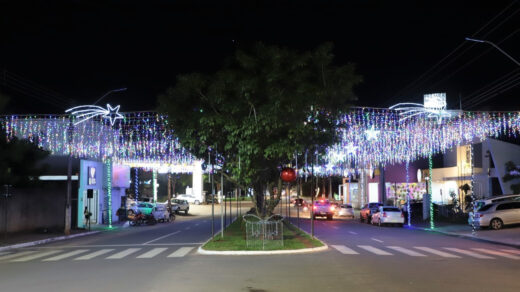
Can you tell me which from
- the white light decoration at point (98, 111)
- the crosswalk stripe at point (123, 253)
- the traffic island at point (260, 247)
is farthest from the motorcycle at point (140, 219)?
the traffic island at point (260, 247)

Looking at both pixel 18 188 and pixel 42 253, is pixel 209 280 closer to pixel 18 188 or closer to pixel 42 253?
pixel 42 253

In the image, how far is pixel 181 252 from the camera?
18938 millimetres

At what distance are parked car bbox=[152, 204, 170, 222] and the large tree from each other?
992 inches

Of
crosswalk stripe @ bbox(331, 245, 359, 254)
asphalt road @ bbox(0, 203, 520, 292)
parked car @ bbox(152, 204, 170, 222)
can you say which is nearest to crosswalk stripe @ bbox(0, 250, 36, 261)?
asphalt road @ bbox(0, 203, 520, 292)

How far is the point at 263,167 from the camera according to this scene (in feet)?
74.0

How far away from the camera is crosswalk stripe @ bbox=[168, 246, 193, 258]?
17.8 m

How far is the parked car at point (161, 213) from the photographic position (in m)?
45.8

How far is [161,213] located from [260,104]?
2865cm

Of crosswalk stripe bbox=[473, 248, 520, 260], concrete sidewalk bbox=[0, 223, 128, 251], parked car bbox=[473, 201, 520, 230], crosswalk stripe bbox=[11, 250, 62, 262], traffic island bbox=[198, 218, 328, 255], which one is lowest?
concrete sidewalk bbox=[0, 223, 128, 251]

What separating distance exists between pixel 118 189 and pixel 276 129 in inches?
1197

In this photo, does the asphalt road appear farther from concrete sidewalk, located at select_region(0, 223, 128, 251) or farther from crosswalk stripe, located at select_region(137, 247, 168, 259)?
concrete sidewalk, located at select_region(0, 223, 128, 251)

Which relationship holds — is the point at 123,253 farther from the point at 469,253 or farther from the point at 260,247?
the point at 469,253

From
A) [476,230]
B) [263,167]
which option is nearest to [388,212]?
[476,230]

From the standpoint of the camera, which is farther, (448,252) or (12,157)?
(12,157)
